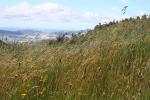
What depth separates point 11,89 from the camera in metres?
6.20

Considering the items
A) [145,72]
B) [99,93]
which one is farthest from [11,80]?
[145,72]

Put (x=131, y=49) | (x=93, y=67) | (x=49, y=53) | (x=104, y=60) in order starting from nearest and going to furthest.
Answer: (x=93, y=67)
(x=104, y=60)
(x=131, y=49)
(x=49, y=53)

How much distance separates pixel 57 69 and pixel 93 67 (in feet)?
1.82

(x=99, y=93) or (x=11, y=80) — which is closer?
(x=99, y=93)

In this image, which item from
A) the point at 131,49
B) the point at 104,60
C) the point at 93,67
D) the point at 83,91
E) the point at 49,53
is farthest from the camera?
the point at 49,53

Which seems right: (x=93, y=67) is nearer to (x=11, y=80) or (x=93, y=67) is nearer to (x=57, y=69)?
(x=57, y=69)

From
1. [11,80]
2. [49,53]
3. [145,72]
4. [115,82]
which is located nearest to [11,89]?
[11,80]

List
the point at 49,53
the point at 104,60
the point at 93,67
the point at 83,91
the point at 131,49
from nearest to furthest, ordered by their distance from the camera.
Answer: the point at 83,91
the point at 93,67
the point at 104,60
the point at 131,49
the point at 49,53

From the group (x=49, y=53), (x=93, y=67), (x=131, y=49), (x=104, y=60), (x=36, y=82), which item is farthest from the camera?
(x=49, y=53)

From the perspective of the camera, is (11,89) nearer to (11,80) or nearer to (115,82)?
(11,80)

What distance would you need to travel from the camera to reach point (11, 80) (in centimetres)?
647

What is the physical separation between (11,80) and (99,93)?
130 centimetres

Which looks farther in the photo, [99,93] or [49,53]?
[49,53]

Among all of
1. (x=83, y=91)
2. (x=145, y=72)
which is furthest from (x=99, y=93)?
(x=145, y=72)
